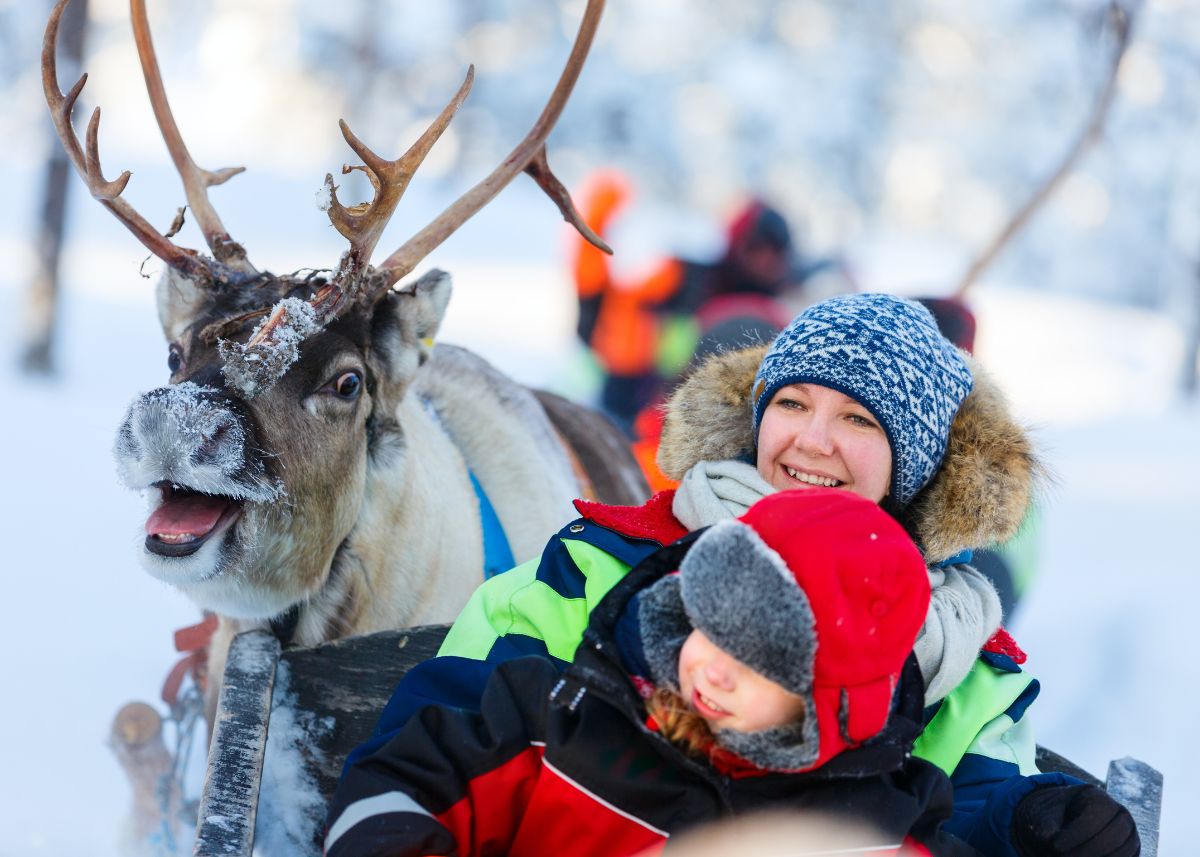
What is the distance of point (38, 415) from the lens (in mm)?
8859

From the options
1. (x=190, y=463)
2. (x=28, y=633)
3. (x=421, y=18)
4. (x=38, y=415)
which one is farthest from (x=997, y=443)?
(x=421, y=18)

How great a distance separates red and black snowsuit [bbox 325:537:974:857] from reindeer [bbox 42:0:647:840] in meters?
0.96

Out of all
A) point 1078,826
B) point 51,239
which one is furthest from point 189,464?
point 51,239

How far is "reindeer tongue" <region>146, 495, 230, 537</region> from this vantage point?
2.59 metres

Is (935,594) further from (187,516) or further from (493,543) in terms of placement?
(187,516)

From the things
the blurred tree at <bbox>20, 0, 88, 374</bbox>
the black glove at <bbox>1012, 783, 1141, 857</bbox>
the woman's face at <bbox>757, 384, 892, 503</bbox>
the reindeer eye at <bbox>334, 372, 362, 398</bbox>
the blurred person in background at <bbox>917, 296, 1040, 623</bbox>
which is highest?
the blurred tree at <bbox>20, 0, 88, 374</bbox>

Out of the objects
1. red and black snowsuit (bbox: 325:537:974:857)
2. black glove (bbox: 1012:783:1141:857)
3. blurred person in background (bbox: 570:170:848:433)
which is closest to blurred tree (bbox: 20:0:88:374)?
blurred person in background (bbox: 570:170:848:433)

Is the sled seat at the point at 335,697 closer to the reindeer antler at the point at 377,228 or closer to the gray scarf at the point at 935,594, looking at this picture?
the gray scarf at the point at 935,594

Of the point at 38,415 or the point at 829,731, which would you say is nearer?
the point at 829,731

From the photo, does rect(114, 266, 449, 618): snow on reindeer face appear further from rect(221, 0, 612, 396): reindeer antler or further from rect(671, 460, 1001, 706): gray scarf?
rect(671, 460, 1001, 706): gray scarf

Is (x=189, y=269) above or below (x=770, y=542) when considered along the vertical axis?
above

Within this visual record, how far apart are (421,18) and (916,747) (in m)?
26.4

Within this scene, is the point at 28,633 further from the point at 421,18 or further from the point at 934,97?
the point at 934,97

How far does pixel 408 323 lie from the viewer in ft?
10.1
